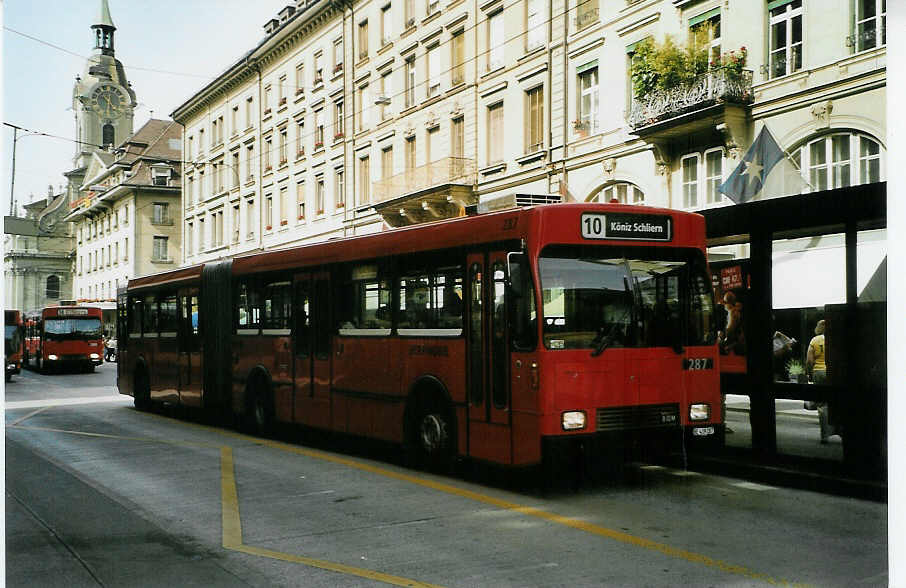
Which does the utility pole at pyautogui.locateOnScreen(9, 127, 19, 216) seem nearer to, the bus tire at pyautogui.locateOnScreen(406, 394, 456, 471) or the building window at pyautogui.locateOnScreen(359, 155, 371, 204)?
the bus tire at pyautogui.locateOnScreen(406, 394, 456, 471)

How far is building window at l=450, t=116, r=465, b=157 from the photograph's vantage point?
86.8ft

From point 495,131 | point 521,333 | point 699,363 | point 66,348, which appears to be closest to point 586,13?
point 495,131

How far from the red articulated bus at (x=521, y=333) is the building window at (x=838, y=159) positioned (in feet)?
10.8

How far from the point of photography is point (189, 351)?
652 inches

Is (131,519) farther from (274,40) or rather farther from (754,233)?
→ (754,233)

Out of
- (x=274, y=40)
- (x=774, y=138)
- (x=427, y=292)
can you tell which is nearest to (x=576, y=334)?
(x=427, y=292)

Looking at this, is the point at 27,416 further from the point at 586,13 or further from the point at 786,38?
the point at 786,38

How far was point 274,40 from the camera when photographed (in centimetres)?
1057

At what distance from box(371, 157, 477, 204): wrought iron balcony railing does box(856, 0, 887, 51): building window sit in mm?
13937

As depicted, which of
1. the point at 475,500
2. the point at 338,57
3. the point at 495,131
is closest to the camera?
the point at 475,500

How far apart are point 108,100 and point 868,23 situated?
28.1 feet

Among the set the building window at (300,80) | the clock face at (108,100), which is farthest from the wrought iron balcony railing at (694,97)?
the clock face at (108,100)

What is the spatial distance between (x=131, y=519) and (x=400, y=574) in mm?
2891

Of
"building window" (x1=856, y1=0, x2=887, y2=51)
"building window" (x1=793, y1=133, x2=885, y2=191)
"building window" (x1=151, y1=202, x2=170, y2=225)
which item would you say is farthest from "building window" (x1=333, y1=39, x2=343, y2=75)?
"building window" (x1=856, y1=0, x2=887, y2=51)
